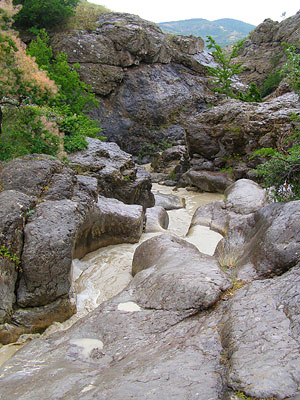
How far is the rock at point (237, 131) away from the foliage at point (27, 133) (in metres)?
9.75

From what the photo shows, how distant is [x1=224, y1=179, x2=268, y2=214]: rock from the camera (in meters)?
10.2

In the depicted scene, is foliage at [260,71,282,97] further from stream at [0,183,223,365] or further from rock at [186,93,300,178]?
stream at [0,183,223,365]

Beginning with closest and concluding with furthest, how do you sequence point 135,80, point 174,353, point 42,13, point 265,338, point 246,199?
point 265,338
point 174,353
point 246,199
point 42,13
point 135,80

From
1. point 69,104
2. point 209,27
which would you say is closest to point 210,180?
point 69,104

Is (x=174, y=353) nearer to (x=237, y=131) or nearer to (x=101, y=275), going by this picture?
(x=101, y=275)

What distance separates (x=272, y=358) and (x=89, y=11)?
107 ft

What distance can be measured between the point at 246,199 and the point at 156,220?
127 inches

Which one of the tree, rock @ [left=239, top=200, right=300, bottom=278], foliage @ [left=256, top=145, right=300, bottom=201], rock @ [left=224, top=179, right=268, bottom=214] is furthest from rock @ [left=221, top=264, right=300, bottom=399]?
the tree

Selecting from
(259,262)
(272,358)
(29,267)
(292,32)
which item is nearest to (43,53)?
(29,267)

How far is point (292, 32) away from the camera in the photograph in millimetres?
29703

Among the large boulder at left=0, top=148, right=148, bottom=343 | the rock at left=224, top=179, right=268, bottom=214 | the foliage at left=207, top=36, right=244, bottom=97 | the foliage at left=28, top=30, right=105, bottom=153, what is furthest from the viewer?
the foliage at left=207, top=36, right=244, bottom=97

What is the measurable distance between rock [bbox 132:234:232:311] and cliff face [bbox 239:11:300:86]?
1208 inches

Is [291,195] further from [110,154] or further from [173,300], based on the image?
[110,154]

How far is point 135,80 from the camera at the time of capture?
2736 cm
